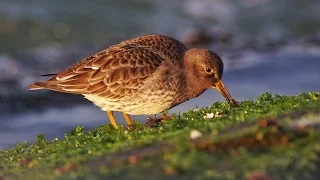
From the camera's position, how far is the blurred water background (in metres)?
15.3

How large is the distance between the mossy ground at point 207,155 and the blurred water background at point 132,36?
5776 mm

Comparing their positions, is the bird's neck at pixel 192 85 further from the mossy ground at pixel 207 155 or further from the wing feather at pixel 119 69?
the mossy ground at pixel 207 155

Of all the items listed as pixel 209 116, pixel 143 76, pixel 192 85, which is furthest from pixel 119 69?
pixel 209 116

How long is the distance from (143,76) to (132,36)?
11.7 meters

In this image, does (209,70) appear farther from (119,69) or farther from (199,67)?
(119,69)

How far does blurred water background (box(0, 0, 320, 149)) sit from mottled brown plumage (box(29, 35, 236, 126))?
3211mm

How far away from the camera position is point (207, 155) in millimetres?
6496

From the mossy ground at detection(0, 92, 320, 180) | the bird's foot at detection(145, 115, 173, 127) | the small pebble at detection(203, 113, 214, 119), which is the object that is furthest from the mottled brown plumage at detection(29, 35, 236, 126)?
the mossy ground at detection(0, 92, 320, 180)

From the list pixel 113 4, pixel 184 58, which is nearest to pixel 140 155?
pixel 184 58

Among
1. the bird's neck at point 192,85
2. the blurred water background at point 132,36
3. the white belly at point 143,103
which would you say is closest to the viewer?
the white belly at point 143,103

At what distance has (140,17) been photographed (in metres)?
23.4

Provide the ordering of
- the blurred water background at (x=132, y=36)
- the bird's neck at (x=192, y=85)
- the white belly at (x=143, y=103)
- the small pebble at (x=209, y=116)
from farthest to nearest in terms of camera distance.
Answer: the blurred water background at (x=132, y=36)
the bird's neck at (x=192, y=85)
the white belly at (x=143, y=103)
the small pebble at (x=209, y=116)

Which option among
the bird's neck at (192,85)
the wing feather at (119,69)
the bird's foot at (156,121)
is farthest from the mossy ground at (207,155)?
the bird's neck at (192,85)

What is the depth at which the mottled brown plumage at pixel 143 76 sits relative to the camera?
1020cm
